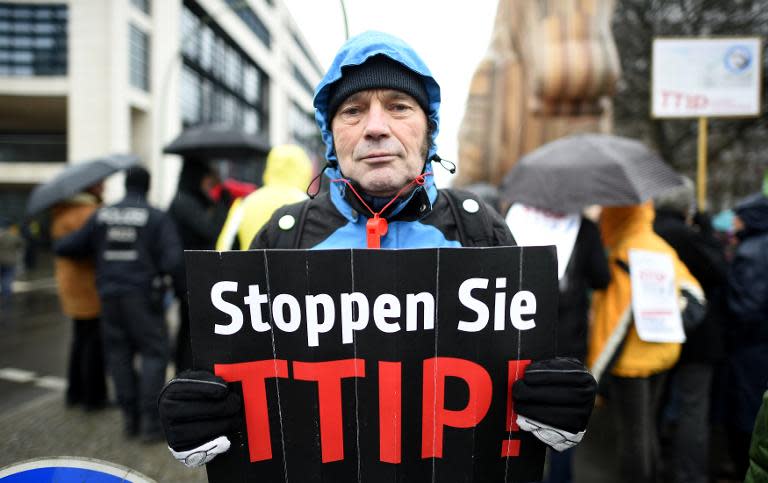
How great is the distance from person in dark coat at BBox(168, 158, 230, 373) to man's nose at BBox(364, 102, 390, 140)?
2880mm

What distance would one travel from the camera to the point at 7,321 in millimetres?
8711

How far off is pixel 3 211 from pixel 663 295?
30466mm

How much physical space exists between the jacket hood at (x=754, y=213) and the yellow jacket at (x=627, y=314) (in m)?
0.52

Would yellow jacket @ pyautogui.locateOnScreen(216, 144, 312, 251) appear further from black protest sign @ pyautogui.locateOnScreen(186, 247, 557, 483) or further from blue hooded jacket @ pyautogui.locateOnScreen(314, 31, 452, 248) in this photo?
black protest sign @ pyautogui.locateOnScreen(186, 247, 557, 483)

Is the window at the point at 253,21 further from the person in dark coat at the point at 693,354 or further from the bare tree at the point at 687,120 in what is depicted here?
the person in dark coat at the point at 693,354

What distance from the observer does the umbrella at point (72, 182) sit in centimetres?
387

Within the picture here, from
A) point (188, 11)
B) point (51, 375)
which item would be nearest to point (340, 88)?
point (51, 375)

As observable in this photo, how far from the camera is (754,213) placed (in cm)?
294

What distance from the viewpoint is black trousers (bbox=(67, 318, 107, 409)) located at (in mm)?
4340

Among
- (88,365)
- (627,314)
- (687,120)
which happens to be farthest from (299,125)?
(627,314)

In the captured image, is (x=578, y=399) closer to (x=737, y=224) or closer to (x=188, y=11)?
(x=737, y=224)

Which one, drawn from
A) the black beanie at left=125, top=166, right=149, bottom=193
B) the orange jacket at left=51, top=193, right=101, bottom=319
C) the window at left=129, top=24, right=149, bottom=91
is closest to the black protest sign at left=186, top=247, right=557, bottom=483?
the black beanie at left=125, top=166, right=149, bottom=193

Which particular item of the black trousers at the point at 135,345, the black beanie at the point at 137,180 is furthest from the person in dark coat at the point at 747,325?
the black beanie at the point at 137,180

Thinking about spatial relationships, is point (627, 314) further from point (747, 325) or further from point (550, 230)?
point (747, 325)
